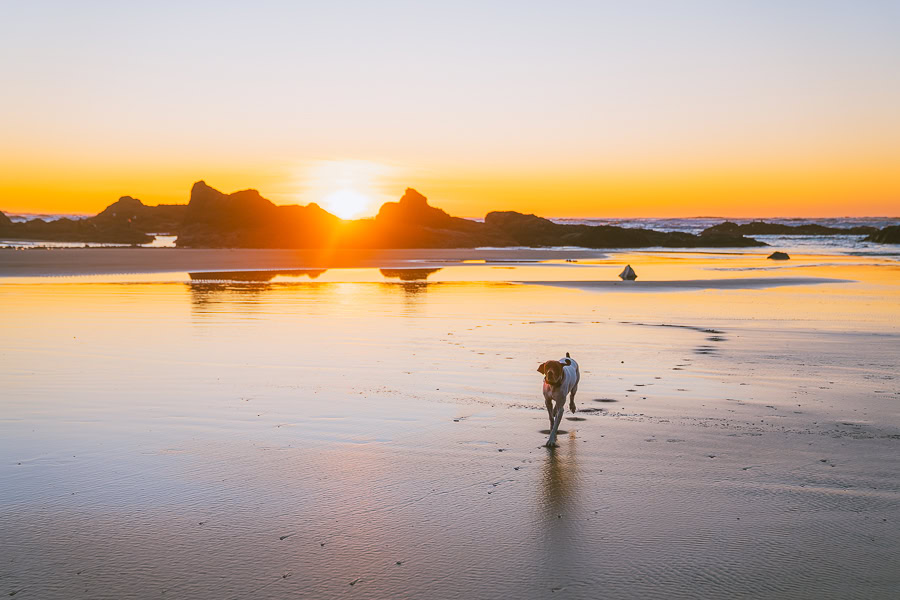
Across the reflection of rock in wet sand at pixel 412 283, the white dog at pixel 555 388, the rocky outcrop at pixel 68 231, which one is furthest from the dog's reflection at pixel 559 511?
the rocky outcrop at pixel 68 231

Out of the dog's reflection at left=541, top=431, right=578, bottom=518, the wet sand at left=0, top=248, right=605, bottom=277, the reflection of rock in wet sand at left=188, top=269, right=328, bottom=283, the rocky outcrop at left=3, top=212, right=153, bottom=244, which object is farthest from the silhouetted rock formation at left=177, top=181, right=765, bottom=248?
the dog's reflection at left=541, top=431, right=578, bottom=518

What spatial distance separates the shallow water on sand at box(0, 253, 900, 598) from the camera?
539cm

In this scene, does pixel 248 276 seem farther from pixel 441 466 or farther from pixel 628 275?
pixel 441 466

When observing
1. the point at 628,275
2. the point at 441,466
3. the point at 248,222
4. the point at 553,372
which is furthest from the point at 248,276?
→ the point at 248,222

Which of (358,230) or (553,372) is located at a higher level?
(358,230)

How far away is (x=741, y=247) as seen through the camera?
10631cm

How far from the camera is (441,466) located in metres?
7.90

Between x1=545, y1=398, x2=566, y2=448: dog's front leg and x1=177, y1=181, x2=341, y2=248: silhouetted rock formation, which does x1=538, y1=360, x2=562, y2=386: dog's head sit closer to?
x1=545, y1=398, x2=566, y2=448: dog's front leg

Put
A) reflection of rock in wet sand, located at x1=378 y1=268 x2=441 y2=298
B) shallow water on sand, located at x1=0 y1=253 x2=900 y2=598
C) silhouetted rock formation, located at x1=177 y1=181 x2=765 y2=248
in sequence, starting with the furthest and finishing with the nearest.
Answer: silhouetted rock formation, located at x1=177 y1=181 x2=765 y2=248 < reflection of rock in wet sand, located at x1=378 y1=268 x2=441 y2=298 < shallow water on sand, located at x1=0 y1=253 x2=900 y2=598

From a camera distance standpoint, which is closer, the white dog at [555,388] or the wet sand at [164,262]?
the white dog at [555,388]

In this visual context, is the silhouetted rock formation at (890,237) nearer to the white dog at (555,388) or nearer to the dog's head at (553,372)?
the white dog at (555,388)

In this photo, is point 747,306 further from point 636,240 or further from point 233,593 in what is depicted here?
point 636,240

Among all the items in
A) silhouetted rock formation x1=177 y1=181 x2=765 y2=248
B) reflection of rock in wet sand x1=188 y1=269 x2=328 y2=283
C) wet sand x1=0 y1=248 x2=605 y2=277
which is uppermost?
silhouetted rock formation x1=177 y1=181 x2=765 y2=248

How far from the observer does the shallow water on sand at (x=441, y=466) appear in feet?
17.7
